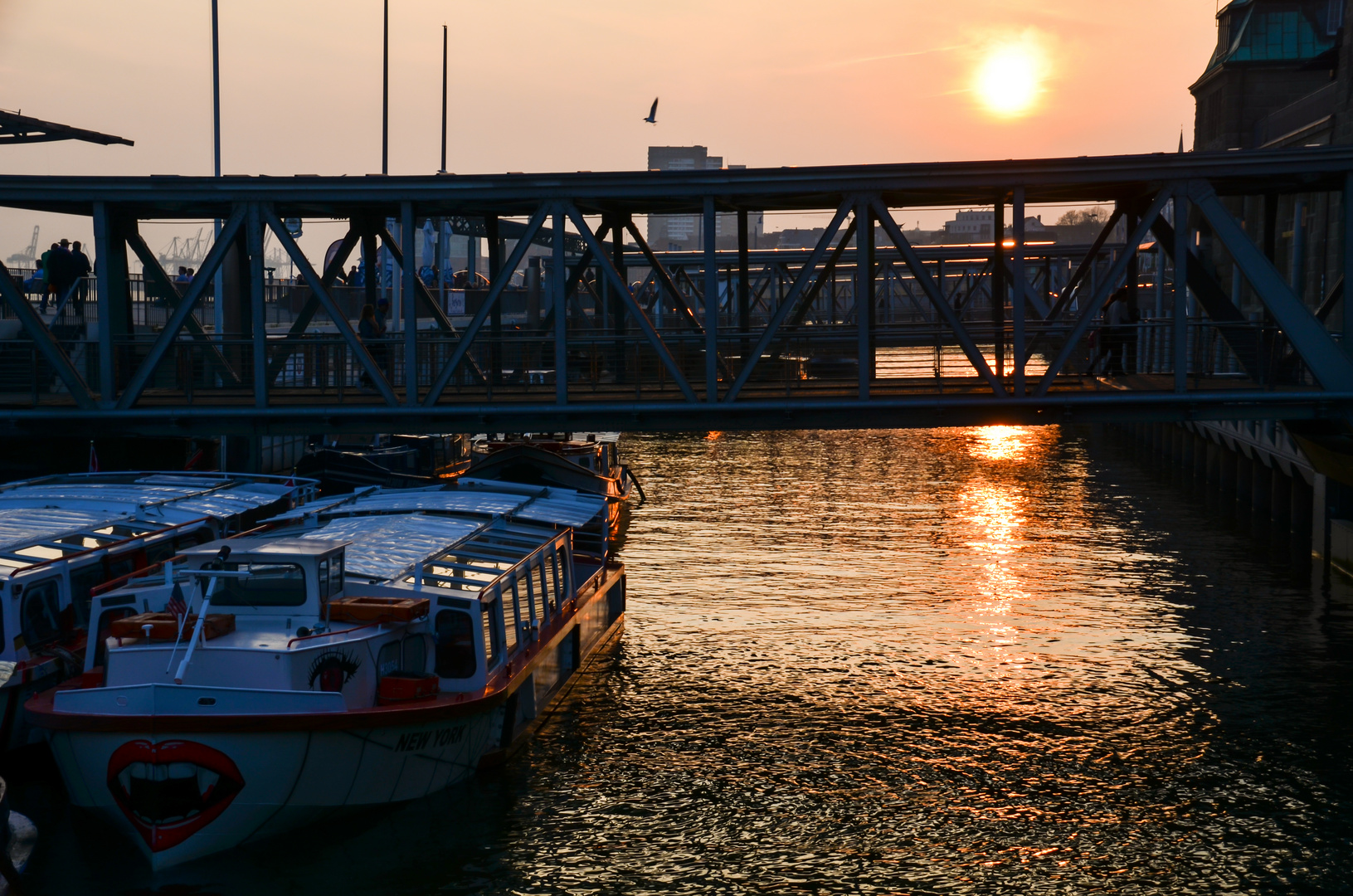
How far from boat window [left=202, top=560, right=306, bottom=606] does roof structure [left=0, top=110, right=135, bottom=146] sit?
28.6 m

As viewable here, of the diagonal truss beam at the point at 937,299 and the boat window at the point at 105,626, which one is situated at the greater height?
the diagonal truss beam at the point at 937,299

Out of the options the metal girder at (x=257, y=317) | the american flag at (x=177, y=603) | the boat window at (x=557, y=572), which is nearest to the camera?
the american flag at (x=177, y=603)

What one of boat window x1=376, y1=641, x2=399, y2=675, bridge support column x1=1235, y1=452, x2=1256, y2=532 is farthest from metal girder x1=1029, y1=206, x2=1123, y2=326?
bridge support column x1=1235, y1=452, x2=1256, y2=532

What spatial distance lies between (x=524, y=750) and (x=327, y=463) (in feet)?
66.1

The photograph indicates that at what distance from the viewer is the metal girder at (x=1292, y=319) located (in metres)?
24.7

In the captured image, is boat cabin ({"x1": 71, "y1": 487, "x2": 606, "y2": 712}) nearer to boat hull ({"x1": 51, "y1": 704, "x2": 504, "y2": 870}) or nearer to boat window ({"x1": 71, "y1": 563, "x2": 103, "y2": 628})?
boat hull ({"x1": 51, "y1": 704, "x2": 504, "y2": 870})

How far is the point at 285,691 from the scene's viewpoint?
16.8 metres

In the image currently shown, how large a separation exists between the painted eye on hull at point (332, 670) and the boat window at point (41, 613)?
5.68 m

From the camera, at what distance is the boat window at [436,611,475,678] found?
19.3 meters

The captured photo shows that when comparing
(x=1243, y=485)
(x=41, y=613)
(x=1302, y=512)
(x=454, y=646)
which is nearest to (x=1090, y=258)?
(x=1302, y=512)

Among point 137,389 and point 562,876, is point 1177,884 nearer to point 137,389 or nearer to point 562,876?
point 562,876

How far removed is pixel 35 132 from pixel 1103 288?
34796mm

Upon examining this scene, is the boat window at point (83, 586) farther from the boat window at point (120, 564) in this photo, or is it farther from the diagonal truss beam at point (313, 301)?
the diagonal truss beam at point (313, 301)

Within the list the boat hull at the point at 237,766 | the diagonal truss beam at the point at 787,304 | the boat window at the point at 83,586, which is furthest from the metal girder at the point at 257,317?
the boat hull at the point at 237,766
